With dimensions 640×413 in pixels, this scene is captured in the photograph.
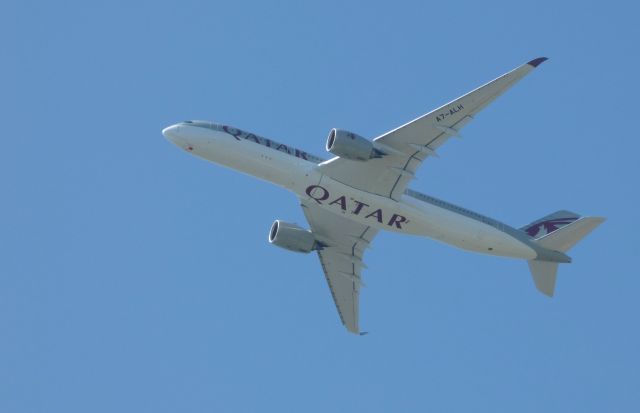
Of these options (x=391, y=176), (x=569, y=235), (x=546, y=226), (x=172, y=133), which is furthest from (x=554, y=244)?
(x=172, y=133)

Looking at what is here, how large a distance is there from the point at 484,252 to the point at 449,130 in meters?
8.57

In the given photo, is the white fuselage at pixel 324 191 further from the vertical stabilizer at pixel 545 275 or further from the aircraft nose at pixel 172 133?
the vertical stabilizer at pixel 545 275

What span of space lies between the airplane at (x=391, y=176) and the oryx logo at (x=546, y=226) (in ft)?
1.21

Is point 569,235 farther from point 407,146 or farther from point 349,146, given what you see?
point 349,146

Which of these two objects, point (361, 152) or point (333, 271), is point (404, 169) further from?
point (333, 271)

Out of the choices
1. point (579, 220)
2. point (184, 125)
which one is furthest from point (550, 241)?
point (184, 125)

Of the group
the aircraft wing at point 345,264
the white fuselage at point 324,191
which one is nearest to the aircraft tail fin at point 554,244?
the white fuselage at point 324,191

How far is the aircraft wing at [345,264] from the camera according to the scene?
221ft

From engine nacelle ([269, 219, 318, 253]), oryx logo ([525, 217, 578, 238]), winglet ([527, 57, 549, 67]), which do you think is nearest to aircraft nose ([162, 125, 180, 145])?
engine nacelle ([269, 219, 318, 253])

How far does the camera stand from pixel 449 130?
57250 millimetres

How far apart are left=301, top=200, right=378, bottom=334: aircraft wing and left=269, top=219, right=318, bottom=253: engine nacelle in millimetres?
1062

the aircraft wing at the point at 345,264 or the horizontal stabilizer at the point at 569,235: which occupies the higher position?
the horizontal stabilizer at the point at 569,235

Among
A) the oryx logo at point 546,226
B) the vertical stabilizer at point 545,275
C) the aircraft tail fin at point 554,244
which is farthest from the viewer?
the oryx logo at point 546,226

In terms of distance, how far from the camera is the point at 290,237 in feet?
216
